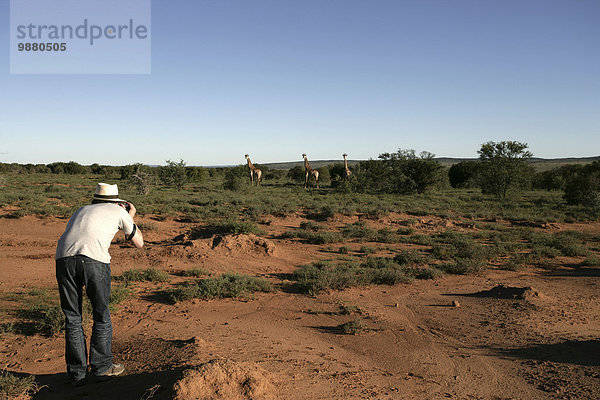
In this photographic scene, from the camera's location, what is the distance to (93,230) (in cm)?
395

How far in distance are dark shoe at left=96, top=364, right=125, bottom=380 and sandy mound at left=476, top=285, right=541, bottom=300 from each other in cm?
709

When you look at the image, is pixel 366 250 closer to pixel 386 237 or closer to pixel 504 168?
pixel 386 237

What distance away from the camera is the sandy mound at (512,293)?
7.38m

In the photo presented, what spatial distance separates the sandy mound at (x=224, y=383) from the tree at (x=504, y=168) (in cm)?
2716

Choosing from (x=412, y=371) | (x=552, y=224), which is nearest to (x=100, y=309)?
(x=412, y=371)

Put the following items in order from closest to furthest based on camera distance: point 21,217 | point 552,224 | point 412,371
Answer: point 412,371, point 21,217, point 552,224

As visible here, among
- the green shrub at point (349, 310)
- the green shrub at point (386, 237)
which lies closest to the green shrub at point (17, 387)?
the green shrub at point (349, 310)

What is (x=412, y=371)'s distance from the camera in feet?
15.3

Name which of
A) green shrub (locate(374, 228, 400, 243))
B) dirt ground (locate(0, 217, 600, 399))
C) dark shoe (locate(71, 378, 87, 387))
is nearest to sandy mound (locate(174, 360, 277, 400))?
dirt ground (locate(0, 217, 600, 399))

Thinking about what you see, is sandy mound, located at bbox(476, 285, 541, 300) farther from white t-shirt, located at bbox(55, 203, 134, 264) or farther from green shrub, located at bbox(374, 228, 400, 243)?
white t-shirt, located at bbox(55, 203, 134, 264)

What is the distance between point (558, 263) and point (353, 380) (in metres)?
10.2

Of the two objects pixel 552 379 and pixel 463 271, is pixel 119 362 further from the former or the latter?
pixel 463 271

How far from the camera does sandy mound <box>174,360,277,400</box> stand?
337 cm

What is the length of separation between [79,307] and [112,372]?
835 mm
